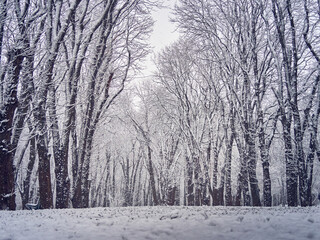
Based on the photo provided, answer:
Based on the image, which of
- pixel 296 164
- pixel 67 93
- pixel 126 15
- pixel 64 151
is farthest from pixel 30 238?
pixel 126 15

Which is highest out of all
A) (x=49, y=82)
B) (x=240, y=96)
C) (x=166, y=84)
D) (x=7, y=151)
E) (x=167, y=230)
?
(x=166, y=84)

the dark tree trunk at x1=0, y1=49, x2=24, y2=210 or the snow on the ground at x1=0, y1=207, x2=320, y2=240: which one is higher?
the dark tree trunk at x1=0, y1=49, x2=24, y2=210

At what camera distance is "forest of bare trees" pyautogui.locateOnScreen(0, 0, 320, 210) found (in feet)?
32.3

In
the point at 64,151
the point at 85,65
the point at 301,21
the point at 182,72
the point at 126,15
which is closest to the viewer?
the point at 64,151

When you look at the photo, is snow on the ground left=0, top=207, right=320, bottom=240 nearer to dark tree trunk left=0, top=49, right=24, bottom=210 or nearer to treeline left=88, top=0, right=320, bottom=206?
dark tree trunk left=0, top=49, right=24, bottom=210

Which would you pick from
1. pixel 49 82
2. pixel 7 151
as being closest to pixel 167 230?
pixel 7 151

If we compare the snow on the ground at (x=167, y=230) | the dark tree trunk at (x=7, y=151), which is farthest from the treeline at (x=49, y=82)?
the snow on the ground at (x=167, y=230)

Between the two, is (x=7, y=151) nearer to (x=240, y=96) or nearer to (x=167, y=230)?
(x=167, y=230)

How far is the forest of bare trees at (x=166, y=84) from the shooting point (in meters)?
9.84

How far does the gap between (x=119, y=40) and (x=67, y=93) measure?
210 inches

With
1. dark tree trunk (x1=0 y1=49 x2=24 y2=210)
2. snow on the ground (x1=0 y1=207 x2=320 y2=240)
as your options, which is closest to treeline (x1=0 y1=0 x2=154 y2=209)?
dark tree trunk (x1=0 y1=49 x2=24 y2=210)

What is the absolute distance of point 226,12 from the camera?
14.5 metres

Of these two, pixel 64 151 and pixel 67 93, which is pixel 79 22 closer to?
pixel 67 93

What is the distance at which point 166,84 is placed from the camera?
19.1m
